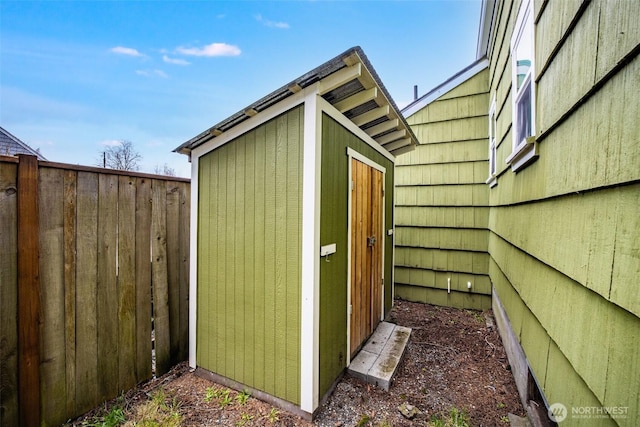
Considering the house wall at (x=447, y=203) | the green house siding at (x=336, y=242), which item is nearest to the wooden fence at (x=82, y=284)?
the green house siding at (x=336, y=242)

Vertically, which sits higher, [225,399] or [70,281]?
[70,281]

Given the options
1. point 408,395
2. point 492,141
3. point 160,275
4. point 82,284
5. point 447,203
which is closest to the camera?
point 82,284

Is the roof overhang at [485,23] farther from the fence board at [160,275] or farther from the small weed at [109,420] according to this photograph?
the small weed at [109,420]

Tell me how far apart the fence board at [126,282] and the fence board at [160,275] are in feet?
0.58

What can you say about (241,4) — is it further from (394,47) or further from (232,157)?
(232,157)

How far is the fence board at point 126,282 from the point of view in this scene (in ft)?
7.22

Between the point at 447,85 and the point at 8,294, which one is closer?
the point at 8,294

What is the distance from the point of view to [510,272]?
2586 millimetres

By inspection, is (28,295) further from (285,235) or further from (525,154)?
(525,154)

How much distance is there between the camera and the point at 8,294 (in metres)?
1.64

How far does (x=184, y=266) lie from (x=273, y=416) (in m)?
1.64

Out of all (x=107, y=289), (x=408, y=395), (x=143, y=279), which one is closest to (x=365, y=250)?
(x=408, y=395)

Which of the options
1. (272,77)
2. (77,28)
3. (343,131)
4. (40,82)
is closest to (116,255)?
(343,131)

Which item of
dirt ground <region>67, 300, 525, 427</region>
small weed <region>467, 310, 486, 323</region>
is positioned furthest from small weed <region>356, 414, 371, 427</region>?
small weed <region>467, 310, 486, 323</region>
